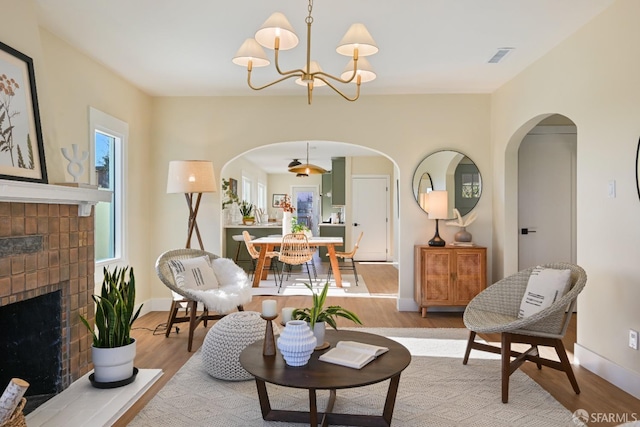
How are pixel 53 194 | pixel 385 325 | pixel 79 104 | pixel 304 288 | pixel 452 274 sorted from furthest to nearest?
pixel 304 288 → pixel 452 274 → pixel 385 325 → pixel 79 104 → pixel 53 194

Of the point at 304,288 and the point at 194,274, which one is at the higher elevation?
the point at 194,274

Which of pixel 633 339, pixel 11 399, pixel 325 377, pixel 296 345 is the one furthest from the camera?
pixel 633 339

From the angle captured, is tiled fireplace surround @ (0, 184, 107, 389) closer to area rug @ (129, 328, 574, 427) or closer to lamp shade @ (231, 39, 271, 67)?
area rug @ (129, 328, 574, 427)

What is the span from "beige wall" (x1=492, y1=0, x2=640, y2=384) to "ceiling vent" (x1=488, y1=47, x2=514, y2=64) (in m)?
0.34

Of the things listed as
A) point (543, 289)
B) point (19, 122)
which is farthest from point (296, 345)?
point (19, 122)

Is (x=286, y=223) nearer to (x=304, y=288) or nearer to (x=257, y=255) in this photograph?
(x=257, y=255)

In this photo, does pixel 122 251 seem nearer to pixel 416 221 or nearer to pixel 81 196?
pixel 81 196

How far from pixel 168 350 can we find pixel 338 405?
1.70 m

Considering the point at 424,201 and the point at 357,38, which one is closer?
the point at 357,38

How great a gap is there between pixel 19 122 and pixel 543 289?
335cm

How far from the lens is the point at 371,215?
31.6 feet

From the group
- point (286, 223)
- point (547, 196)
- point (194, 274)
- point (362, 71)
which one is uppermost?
point (362, 71)

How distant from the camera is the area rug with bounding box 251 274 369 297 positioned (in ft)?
19.1

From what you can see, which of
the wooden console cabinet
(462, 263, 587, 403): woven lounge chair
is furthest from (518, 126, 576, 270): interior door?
(462, 263, 587, 403): woven lounge chair
